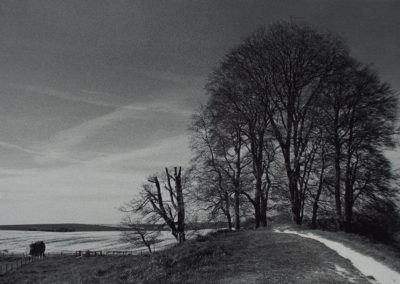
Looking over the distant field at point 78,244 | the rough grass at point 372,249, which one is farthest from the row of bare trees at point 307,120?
the distant field at point 78,244

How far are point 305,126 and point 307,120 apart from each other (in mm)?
429

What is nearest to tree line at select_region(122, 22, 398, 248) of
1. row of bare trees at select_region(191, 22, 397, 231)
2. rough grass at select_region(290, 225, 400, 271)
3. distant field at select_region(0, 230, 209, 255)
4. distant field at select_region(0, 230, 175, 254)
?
row of bare trees at select_region(191, 22, 397, 231)

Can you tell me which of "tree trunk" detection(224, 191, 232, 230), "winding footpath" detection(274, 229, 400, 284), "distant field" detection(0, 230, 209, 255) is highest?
"tree trunk" detection(224, 191, 232, 230)

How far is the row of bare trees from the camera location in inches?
808

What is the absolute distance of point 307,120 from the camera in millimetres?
22328

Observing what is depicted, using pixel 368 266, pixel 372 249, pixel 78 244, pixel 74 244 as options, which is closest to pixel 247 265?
pixel 368 266

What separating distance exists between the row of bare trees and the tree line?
62mm

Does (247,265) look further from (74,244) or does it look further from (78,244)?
(74,244)

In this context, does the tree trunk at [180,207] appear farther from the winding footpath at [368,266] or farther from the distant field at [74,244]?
the distant field at [74,244]

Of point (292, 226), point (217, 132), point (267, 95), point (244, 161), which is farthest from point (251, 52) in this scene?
point (292, 226)

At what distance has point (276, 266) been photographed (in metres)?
10.9

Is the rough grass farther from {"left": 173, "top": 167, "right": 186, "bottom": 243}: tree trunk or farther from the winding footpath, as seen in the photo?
{"left": 173, "top": 167, "right": 186, "bottom": 243}: tree trunk

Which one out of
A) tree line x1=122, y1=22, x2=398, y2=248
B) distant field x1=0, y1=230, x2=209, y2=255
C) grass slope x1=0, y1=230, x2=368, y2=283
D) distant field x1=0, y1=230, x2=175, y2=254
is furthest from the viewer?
distant field x1=0, y1=230, x2=175, y2=254

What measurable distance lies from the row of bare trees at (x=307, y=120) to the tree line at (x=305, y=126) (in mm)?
62
